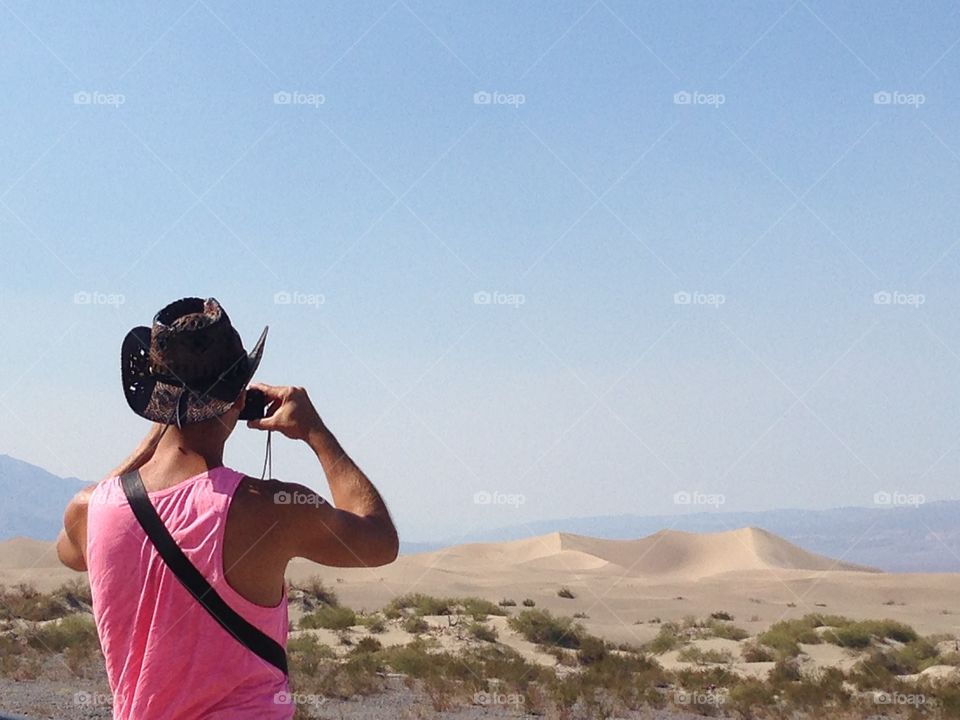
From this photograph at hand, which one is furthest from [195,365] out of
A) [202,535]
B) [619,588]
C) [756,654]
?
[619,588]

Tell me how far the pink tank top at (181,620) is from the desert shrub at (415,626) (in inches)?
829

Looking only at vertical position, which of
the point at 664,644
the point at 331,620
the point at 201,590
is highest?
the point at 201,590

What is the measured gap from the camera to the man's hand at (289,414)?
2.86 metres

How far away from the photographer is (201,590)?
2.54 m

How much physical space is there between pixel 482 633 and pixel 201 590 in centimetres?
2050

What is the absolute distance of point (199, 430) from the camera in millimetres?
2738

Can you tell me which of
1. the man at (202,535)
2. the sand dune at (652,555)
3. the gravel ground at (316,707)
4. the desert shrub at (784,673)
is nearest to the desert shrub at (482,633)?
the desert shrub at (784,673)

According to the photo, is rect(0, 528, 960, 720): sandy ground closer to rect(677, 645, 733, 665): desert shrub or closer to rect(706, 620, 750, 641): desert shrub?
rect(677, 645, 733, 665): desert shrub

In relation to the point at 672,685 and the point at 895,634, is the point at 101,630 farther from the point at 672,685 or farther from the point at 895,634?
the point at 895,634

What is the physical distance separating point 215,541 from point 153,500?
21cm

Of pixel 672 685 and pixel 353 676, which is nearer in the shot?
pixel 353 676

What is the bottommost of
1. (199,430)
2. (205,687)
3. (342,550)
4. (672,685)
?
(672,685)

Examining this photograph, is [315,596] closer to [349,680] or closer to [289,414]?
[349,680]

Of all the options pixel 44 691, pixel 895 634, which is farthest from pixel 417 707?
pixel 895 634
